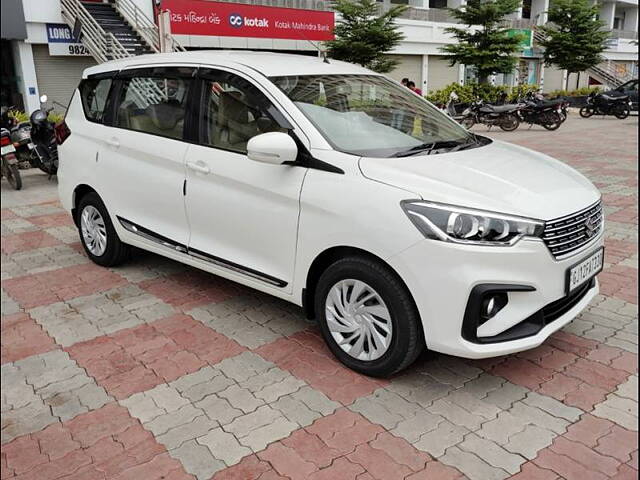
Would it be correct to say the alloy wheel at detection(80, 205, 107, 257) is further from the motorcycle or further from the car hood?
the motorcycle

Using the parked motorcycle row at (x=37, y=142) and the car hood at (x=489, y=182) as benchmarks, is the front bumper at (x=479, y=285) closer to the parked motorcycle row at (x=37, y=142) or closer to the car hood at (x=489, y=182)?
the car hood at (x=489, y=182)

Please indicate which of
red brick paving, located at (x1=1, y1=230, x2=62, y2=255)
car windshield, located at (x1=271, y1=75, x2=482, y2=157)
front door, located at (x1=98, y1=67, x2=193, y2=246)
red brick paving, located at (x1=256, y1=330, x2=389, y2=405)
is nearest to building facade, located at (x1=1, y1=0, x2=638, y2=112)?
red brick paving, located at (x1=1, y1=230, x2=62, y2=255)

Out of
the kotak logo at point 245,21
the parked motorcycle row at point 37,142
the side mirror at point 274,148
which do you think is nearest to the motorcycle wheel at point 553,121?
the kotak logo at point 245,21

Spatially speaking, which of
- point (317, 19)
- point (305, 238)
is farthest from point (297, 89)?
point (317, 19)

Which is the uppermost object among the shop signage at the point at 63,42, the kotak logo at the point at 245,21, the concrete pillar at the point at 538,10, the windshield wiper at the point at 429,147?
the concrete pillar at the point at 538,10

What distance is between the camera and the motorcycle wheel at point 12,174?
8.39 metres

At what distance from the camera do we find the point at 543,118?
54.5ft

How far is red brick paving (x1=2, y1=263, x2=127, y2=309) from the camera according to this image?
433cm

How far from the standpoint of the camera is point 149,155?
4.13 meters

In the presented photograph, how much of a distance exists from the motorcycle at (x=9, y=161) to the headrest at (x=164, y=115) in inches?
188

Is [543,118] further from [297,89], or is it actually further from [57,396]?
[57,396]

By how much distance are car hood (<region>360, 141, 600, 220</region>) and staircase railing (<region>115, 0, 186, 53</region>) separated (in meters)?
13.1

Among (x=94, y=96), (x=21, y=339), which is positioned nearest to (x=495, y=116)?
(x=94, y=96)

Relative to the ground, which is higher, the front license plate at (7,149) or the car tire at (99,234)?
the front license plate at (7,149)
